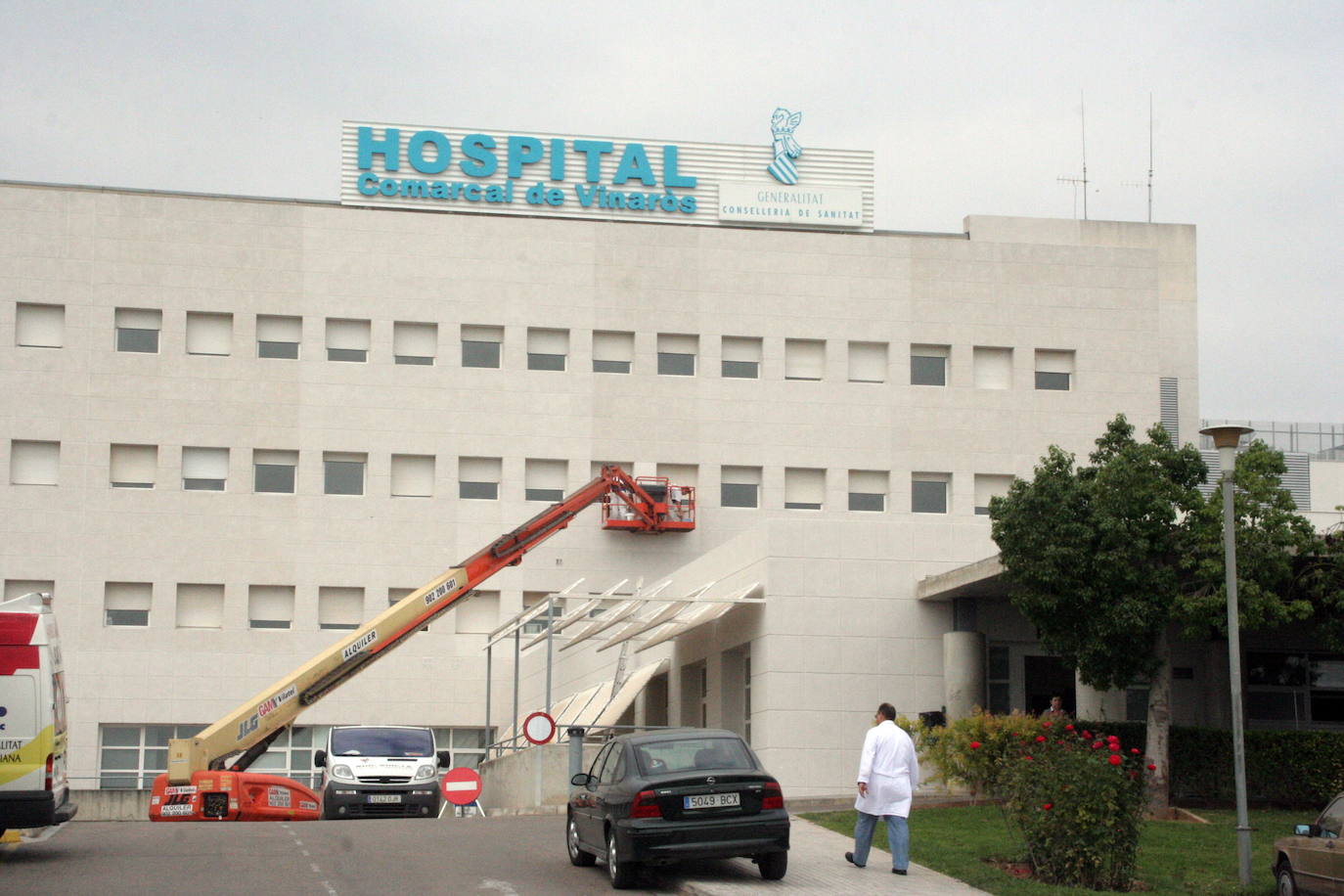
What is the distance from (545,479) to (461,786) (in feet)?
81.3

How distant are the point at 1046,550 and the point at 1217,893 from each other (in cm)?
804

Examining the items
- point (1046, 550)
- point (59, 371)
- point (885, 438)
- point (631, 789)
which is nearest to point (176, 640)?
point (59, 371)

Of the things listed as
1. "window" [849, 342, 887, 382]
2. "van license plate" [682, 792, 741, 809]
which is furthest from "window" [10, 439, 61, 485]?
"van license plate" [682, 792, 741, 809]

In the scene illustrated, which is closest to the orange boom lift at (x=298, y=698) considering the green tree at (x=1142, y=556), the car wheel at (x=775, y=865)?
the green tree at (x=1142, y=556)

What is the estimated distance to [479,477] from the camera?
47750mm

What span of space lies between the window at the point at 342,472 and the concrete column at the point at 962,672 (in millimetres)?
24744

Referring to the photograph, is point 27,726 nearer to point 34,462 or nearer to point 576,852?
point 576,852

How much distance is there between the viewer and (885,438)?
4916 centimetres

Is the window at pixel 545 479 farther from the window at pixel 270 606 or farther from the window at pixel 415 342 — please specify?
the window at pixel 270 606

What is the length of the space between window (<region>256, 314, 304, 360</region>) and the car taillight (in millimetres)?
35192

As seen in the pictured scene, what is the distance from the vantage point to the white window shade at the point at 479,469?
47750 millimetres

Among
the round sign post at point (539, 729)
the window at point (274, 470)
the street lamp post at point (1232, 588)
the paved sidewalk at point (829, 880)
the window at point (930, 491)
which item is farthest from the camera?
the window at point (930, 491)

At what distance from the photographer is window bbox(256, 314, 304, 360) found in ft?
156

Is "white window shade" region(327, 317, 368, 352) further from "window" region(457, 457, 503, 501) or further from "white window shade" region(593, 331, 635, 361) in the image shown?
"white window shade" region(593, 331, 635, 361)
